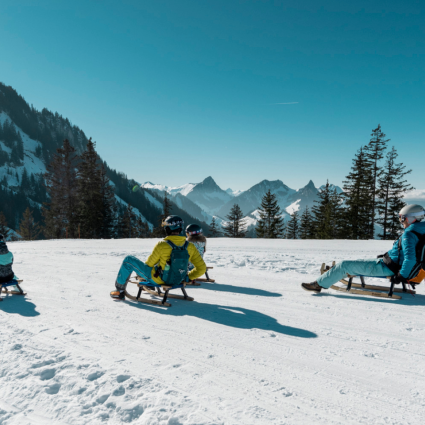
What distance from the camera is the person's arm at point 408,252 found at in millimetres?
4496

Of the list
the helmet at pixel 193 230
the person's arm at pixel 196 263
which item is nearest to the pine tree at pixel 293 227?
the helmet at pixel 193 230

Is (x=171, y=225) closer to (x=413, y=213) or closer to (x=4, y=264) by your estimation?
(x=4, y=264)

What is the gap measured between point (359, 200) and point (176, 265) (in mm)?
33474

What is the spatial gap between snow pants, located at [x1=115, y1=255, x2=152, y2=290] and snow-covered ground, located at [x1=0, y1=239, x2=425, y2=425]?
1.46 feet

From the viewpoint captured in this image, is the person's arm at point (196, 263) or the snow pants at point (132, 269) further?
the person's arm at point (196, 263)

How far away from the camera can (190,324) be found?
4.18 m

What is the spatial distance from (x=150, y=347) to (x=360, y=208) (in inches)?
1386

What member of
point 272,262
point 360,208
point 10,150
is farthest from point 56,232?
point 10,150

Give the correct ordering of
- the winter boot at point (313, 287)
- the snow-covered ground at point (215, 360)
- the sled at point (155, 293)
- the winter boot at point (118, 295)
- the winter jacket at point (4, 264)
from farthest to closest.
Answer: the winter jacket at point (4, 264) < the winter boot at point (313, 287) < the winter boot at point (118, 295) < the sled at point (155, 293) < the snow-covered ground at point (215, 360)

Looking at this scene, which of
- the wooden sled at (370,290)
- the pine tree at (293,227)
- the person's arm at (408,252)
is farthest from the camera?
the pine tree at (293,227)

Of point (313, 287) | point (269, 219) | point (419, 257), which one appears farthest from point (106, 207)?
point (419, 257)

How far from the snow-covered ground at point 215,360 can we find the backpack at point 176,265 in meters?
0.54

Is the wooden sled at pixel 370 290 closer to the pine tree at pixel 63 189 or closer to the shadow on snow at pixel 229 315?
the shadow on snow at pixel 229 315

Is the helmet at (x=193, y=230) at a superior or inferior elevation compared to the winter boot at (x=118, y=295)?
superior
